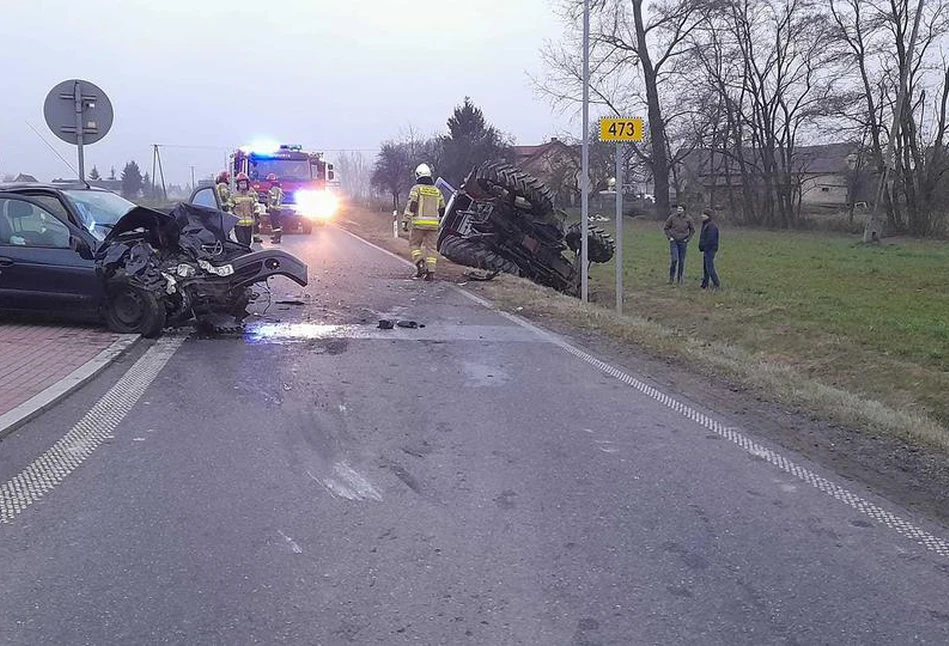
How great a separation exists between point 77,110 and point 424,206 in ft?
17.8

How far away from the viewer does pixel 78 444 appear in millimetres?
5137

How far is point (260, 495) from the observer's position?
14.5 feet

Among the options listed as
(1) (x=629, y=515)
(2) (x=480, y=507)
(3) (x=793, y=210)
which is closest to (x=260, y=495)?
(2) (x=480, y=507)

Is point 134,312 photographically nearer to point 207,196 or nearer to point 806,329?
point 207,196

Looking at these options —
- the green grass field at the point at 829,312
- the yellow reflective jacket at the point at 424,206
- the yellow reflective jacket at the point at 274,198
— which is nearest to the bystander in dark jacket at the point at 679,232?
the green grass field at the point at 829,312

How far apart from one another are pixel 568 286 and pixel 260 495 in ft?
39.9

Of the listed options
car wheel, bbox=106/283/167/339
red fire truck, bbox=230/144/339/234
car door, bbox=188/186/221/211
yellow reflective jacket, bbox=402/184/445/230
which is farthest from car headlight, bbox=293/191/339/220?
car wheel, bbox=106/283/167/339

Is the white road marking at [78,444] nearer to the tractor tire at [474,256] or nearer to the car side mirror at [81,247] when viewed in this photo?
the car side mirror at [81,247]

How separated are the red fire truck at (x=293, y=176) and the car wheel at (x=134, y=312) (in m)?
20.0

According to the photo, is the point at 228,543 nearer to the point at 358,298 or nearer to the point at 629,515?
the point at 629,515

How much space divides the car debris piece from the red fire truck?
1404cm

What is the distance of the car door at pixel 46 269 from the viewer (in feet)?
27.6

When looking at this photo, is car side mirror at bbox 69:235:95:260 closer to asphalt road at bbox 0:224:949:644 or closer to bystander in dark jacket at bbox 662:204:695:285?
asphalt road at bbox 0:224:949:644

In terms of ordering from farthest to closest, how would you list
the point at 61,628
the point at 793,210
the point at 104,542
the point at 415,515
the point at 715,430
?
the point at 793,210, the point at 715,430, the point at 415,515, the point at 104,542, the point at 61,628
